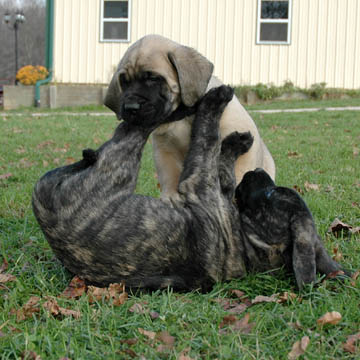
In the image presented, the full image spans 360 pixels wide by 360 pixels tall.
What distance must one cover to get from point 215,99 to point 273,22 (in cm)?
1725

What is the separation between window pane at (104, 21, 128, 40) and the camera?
20.3 metres

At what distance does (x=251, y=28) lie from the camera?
20.0 meters

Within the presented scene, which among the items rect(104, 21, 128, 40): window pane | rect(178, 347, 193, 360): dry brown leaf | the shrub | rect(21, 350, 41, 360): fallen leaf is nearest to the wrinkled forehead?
rect(178, 347, 193, 360): dry brown leaf

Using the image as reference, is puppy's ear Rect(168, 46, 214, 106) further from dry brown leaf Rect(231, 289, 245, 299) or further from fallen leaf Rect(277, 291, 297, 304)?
fallen leaf Rect(277, 291, 297, 304)

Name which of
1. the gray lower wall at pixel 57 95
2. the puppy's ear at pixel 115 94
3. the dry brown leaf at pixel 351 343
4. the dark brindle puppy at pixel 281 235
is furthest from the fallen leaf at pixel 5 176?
the gray lower wall at pixel 57 95

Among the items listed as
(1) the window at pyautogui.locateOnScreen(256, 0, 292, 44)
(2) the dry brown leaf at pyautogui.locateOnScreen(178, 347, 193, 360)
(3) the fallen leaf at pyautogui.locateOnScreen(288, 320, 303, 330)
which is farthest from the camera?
(1) the window at pyautogui.locateOnScreen(256, 0, 292, 44)

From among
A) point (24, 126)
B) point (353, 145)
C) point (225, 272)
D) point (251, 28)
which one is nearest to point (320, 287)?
point (225, 272)

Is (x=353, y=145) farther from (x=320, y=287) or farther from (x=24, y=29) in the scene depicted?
(x=24, y=29)

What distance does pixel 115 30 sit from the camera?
20.3m

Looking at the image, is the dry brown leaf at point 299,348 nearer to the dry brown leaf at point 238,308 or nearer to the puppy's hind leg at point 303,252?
the dry brown leaf at point 238,308

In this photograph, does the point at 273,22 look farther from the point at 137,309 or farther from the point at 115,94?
the point at 137,309

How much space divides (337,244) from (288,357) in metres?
1.88

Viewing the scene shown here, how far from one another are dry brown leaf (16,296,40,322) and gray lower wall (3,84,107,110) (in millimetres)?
16640

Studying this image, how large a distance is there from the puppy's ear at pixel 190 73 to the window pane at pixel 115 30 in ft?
56.1
